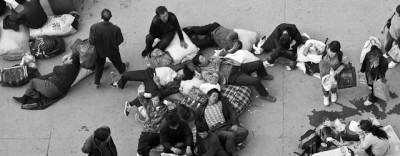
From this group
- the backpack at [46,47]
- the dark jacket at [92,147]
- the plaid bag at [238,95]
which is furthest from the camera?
the backpack at [46,47]

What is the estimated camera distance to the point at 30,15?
10.9 meters

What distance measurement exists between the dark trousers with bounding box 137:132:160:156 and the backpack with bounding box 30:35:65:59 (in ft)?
8.96

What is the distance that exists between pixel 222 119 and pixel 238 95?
56 centimetres

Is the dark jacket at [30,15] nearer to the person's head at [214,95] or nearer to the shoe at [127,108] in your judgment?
the shoe at [127,108]

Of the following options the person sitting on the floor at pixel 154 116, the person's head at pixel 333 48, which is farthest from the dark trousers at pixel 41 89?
the person's head at pixel 333 48

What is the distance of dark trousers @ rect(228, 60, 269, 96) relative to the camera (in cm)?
985

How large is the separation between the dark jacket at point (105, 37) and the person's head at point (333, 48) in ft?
10.8

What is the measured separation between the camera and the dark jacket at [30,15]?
10844 mm

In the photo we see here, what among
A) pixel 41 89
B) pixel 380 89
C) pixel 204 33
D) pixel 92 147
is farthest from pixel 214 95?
pixel 41 89

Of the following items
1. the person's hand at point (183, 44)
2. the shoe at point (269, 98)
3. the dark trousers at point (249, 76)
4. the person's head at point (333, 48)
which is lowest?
the shoe at point (269, 98)

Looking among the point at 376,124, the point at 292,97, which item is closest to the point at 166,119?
the point at 292,97

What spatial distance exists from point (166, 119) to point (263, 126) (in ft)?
5.59

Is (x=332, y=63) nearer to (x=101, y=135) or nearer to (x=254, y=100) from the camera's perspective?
(x=254, y=100)

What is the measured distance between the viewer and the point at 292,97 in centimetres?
1003
